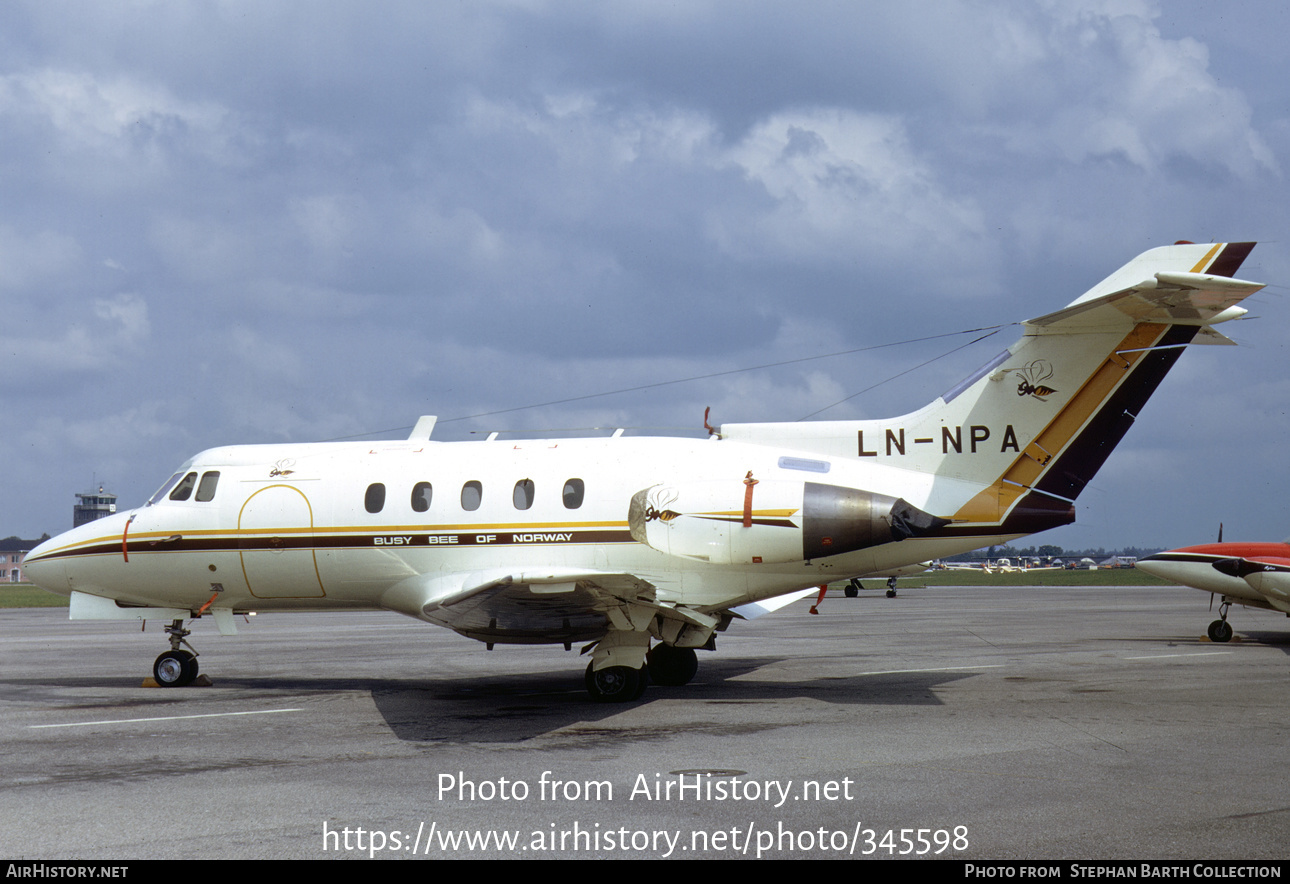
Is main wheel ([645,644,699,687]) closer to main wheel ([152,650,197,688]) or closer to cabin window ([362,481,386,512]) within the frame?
cabin window ([362,481,386,512])

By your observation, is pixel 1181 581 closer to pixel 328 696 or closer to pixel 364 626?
pixel 328 696

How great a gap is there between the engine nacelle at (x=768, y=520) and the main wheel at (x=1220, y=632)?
1207 centimetres

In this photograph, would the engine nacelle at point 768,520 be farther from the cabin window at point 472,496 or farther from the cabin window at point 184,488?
the cabin window at point 184,488

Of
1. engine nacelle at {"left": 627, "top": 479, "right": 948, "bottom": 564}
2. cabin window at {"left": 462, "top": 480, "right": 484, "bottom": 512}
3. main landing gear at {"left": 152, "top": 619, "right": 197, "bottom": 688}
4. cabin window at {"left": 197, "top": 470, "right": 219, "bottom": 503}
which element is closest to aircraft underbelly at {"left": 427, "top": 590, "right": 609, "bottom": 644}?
engine nacelle at {"left": 627, "top": 479, "right": 948, "bottom": 564}

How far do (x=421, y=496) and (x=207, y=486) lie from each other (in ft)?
12.2

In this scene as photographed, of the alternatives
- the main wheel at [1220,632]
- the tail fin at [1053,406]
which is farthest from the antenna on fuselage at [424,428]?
the main wheel at [1220,632]

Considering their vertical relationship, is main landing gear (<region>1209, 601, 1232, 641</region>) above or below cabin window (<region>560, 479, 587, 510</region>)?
below

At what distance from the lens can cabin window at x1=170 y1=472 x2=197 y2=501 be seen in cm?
1645

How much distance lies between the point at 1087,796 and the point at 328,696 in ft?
35.3

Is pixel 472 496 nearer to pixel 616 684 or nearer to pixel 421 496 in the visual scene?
pixel 421 496

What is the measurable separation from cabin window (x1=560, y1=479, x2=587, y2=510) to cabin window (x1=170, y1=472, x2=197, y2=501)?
615 cm

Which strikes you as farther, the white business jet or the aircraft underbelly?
the white business jet

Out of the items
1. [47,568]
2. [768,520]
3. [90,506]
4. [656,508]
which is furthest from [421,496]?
[90,506]
